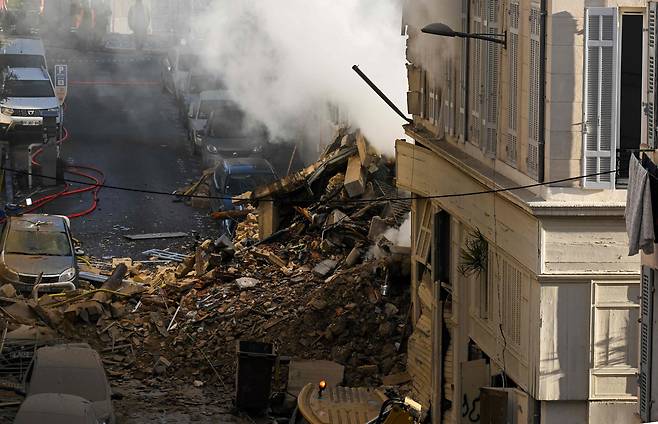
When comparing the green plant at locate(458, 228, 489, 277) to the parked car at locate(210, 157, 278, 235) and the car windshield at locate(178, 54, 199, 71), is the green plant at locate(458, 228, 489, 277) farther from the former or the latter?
the car windshield at locate(178, 54, 199, 71)

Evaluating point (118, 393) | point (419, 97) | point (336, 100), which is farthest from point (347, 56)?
point (118, 393)

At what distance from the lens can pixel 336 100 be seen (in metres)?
34.2

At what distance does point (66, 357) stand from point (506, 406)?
620cm

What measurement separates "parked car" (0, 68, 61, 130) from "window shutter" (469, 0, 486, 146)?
63.6 ft

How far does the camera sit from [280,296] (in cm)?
2516

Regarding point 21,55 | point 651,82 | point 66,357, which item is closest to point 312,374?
point 66,357

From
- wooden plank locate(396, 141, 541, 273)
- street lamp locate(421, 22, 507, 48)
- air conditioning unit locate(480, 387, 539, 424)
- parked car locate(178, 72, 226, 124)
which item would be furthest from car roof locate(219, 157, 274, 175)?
street lamp locate(421, 22, 507, 48)

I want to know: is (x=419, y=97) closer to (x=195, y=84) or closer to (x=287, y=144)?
(x=287, y=144)

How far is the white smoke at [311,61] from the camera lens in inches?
1257

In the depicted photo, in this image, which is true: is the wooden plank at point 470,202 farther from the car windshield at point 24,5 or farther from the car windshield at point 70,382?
the car windshield at point 24,5

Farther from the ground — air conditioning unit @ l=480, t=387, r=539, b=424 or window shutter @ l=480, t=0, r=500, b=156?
window shutter @ l=480, t=0, r=500, b=156

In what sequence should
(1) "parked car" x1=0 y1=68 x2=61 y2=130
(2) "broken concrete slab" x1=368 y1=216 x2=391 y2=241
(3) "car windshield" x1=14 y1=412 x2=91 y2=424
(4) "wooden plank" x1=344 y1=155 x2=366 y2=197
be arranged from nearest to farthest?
(3) "car windshield" x1=14 y1=412 x2=91 y2=424 → (2) "broken concrete slab" x1=368 y1=216 x2=391 y2=241 → (4) "wooden plank" x1=344 y1=155 x2=366 y2=197 → (1) "parked car" x1=0 y1=68 x2=61 y2=130

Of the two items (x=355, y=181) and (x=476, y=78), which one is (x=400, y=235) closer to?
(x=355, y=181)

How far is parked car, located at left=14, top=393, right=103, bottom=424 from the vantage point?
18234 millimetres
